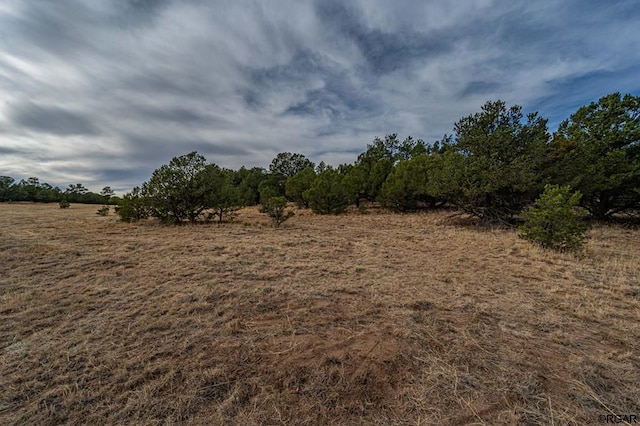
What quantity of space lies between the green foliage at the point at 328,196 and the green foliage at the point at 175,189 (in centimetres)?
779

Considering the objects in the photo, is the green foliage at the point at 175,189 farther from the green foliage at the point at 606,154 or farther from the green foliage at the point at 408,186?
the green foliage at the point at 606,154

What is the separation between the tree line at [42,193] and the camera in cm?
2877

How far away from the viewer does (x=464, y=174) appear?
11219 millimetres

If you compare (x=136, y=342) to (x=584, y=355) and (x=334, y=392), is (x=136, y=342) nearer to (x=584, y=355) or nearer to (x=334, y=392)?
(x=334, y=392)

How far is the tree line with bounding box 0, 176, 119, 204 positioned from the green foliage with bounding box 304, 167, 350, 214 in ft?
73.3

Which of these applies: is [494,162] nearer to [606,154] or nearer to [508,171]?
[508,171]

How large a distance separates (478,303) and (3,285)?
7.43 meters

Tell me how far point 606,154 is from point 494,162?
17.4 ft

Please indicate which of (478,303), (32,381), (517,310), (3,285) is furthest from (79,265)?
(517,310)

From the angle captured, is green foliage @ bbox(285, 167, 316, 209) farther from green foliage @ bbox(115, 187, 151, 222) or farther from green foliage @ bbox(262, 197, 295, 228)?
green foliage @ bbox(115, 187, 151, 222)

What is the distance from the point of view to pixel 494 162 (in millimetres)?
10789

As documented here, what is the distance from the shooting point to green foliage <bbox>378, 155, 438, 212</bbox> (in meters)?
15.9

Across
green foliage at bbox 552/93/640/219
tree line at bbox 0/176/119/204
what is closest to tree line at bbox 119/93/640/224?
A: green foliage at bbox 552/93/640/219

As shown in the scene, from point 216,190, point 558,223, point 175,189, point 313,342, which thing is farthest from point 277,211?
point 558,223
